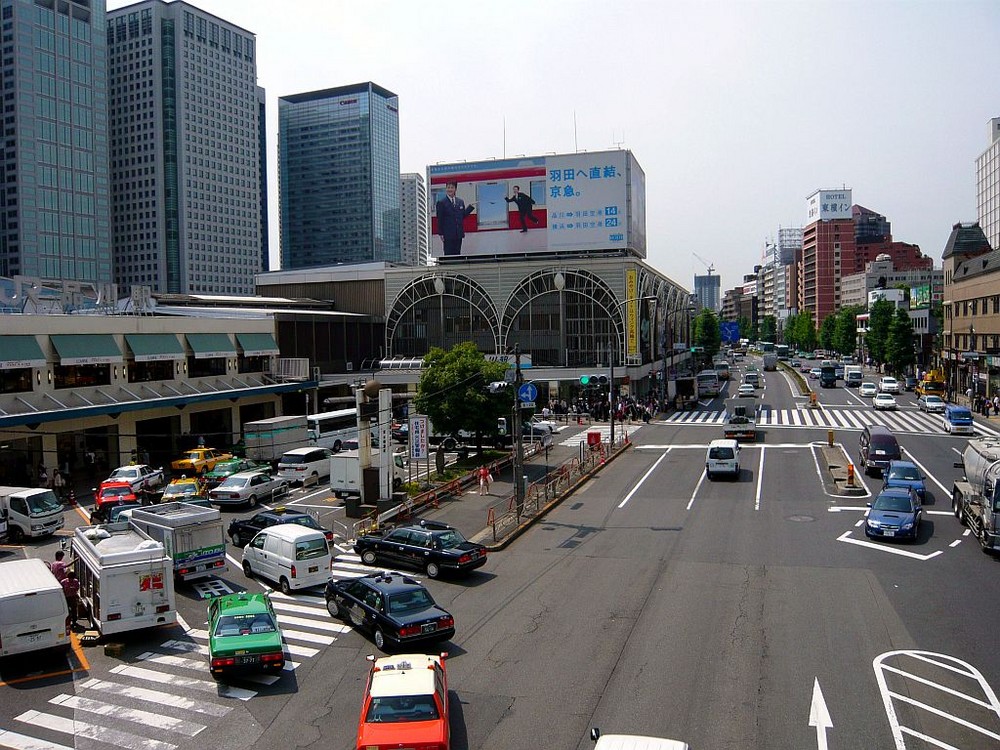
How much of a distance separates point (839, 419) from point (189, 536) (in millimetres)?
51160

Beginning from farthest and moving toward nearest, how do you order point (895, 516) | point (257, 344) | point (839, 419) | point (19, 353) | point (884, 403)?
point (884, 403) → point (839, 419) → point (257, 344) → point (19, 353) → point (895, 516)

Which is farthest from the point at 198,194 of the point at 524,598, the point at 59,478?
the point at 524,598

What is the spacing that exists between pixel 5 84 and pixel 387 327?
338 ft

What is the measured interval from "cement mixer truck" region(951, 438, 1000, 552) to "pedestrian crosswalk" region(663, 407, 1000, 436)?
2624 centimetres

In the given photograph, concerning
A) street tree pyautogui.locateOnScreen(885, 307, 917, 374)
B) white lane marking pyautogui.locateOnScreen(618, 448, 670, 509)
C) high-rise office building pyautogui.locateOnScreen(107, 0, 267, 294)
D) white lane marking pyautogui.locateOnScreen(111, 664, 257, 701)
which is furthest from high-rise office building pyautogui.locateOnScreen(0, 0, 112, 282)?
white lane marking pyautogui.locateOnScreen(111, 664, 257, 701)

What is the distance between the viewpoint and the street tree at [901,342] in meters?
95.2

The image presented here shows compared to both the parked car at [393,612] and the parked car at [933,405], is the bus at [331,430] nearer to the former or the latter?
the parked car at [393,612]

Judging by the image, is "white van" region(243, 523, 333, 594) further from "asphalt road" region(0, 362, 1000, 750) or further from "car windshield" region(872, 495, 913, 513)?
"car windshield" region(872, 495, 913, 513)

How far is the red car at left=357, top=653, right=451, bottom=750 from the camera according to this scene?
38.4ft

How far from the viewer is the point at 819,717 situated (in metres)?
13.7

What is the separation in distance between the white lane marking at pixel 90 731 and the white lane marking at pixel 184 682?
1917mm

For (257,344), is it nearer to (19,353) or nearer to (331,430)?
(331,430)

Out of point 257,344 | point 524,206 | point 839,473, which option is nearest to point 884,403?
point 839,473

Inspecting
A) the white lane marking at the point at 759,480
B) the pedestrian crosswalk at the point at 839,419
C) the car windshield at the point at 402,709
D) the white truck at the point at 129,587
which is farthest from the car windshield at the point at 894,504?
the pedestrian crosswalk at the point at 839,419
